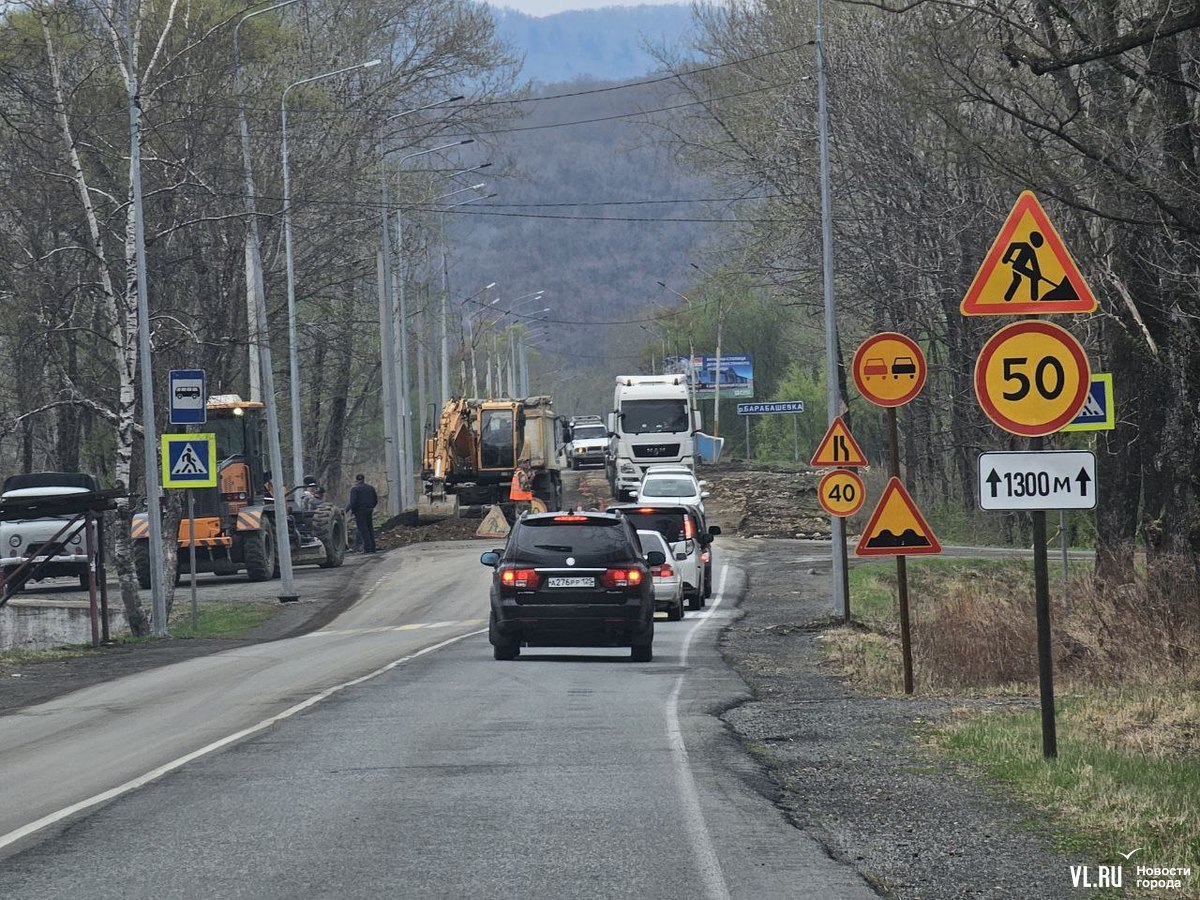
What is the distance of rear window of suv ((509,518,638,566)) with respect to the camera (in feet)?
68.4

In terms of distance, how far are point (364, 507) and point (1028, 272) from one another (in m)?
38.1

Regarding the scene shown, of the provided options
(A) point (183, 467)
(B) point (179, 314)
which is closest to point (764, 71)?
(B) point (179, 314)

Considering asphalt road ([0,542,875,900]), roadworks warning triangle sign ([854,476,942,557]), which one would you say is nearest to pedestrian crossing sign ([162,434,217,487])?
asphalt road ([0,542,875,900])

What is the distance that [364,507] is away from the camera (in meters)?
48.4

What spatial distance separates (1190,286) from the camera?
2105 centimetres

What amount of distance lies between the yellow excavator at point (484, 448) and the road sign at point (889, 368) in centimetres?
3888

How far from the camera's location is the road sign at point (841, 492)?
2264 cm

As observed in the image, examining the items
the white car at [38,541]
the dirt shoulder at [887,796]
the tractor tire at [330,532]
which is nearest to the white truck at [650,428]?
the tractor tire at [330,532]

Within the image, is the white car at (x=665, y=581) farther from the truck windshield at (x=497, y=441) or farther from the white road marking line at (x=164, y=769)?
the truck windshield at (x=497, y=441)

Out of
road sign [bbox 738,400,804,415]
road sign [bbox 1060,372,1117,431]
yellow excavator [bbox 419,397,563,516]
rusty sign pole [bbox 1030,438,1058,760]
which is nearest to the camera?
rusty sign pole [bbox 1030,438,1058,760]

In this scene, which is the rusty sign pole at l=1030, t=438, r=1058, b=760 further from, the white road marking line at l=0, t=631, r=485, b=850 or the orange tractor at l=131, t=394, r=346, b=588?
the orange tractor at l=131, t=394, r=346, b=588

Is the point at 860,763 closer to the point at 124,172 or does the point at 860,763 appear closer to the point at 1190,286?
the point at 1190,286

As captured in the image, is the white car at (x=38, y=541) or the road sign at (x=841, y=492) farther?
the white car at (x=38, y=541)

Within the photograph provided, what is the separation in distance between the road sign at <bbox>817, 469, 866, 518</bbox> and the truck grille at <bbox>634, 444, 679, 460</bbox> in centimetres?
3814
